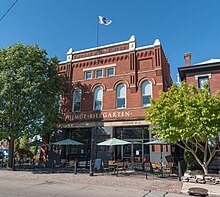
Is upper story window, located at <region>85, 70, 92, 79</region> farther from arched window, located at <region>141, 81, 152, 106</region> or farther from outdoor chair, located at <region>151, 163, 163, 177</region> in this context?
outdoor chair, located at <region>151, 163, 163, 177</region>

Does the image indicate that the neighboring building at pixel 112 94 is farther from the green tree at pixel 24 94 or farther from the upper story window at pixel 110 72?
the green tree at pixel 24 94

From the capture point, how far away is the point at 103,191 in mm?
9250

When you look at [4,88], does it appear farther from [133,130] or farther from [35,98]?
[133,130]

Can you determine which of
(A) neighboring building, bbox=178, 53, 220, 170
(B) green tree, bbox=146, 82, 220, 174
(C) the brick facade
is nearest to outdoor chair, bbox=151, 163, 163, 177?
(B) green tree, bbox=146, 82, 220, 174

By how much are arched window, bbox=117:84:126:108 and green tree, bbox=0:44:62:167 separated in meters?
6.03

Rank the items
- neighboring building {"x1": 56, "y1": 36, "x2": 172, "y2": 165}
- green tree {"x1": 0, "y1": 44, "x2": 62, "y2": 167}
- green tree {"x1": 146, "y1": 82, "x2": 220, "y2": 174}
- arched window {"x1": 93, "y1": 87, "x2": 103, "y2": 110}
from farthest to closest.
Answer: arched window {"x1": 93, "y1": 87, "x2": 103, "y2": 110}, neighboring building {"x1": 56, "y1": 36, "x2": 172, "y2": 165}, green tree {"x1": 0, "y1": 44, "x2": 62, "y2": 167}, green tree {"x1": 146, "y1": 82, "x2": 220, "y2": 174}

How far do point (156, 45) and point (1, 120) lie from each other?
15.1 m

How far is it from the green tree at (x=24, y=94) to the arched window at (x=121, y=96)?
603cm

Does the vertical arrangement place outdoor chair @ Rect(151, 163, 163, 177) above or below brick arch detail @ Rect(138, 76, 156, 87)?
below

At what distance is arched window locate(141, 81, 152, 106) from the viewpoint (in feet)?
63.1

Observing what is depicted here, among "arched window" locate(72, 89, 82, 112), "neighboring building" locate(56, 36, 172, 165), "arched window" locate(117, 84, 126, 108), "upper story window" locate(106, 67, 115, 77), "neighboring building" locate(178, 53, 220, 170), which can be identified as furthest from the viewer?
"arched window" locate(72, 89, 82, 112)

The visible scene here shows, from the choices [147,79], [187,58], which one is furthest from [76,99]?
[187,58]

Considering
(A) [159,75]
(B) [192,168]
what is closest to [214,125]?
(B) [192,168]

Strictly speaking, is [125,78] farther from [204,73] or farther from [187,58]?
[204,73]
